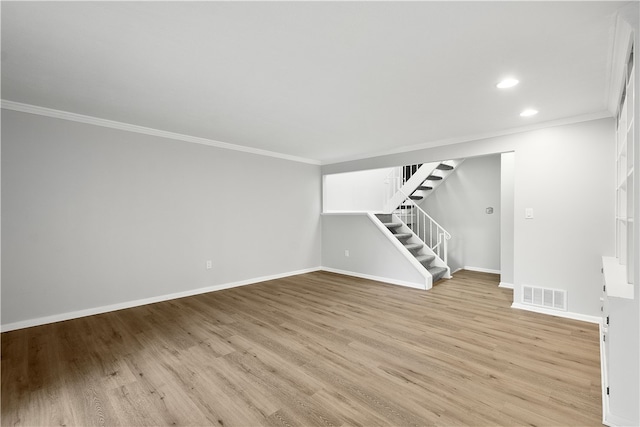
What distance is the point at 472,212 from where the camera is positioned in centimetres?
579

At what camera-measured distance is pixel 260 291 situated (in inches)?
171

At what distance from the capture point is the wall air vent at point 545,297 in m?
3.26

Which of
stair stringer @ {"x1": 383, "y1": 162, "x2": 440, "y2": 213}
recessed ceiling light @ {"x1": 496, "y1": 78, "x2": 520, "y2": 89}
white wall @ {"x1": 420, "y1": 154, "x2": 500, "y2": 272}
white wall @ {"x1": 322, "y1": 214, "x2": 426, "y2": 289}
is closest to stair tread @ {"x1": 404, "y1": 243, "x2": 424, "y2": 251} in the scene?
white wall @ {"x1": 322, "y1": 214, "x2": 426, "y2": 289}

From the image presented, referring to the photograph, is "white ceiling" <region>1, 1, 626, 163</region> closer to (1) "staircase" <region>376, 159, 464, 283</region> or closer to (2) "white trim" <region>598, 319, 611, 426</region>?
(2) "white trim" <region>598, 319, 611, 426</region>

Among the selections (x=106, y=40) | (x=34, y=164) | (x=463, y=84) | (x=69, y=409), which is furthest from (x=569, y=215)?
(x=34, y=164)

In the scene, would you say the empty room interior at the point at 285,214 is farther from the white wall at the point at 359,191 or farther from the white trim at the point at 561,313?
the white wall at the point at 359,191

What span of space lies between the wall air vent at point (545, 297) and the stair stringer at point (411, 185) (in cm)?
274

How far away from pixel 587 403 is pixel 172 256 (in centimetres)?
440

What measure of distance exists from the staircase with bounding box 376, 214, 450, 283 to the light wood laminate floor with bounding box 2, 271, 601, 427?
157cm

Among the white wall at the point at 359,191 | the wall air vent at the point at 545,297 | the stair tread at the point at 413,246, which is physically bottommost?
the wall air vent at the point at 545,297

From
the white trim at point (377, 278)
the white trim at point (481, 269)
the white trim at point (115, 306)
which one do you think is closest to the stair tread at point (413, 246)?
the white trim at point (377, 278)

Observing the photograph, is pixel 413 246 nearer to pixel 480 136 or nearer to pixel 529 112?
→ pixel 480 136

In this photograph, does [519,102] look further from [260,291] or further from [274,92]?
[260,291]

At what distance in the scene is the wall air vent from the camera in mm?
3258
